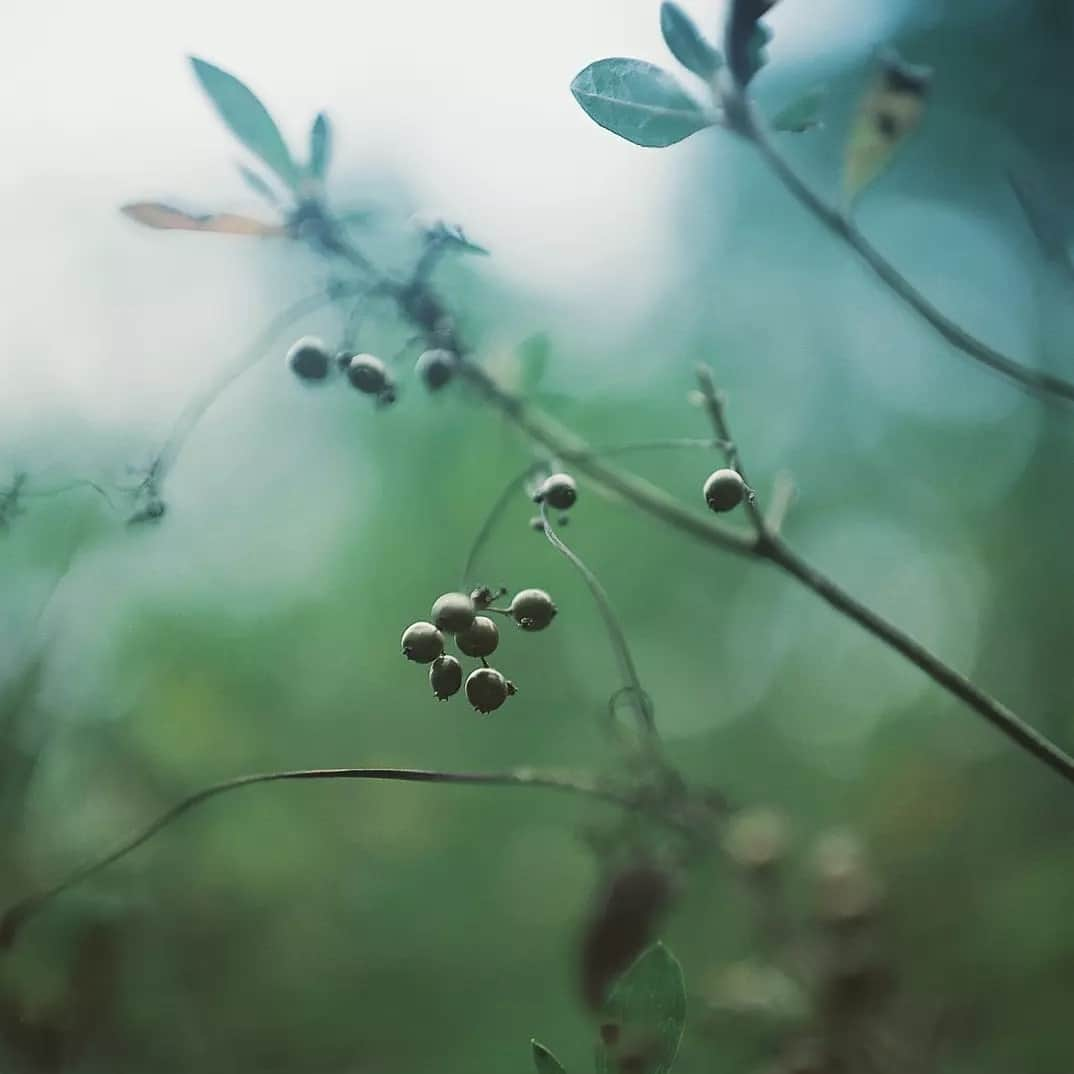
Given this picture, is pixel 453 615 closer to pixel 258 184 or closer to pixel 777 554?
pixel 777 554

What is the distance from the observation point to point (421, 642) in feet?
1.30

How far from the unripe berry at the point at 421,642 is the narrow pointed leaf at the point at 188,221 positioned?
22 cm

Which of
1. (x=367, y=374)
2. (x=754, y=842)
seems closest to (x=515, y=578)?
(x=754, y=842)

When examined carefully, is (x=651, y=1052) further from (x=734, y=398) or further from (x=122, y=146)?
(x=734, y=398)

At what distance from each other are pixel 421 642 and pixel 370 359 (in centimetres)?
15

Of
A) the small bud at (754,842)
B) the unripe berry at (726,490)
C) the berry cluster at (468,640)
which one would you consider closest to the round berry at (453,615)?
the berry cluster at (468,640)

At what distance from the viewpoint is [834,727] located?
3.89 feet

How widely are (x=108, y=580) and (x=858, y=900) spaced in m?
0.59

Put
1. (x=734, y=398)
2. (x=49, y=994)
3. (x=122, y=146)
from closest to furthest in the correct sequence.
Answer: (x=49, y=994) < (x=122, y=146) < (x=734, y=398)

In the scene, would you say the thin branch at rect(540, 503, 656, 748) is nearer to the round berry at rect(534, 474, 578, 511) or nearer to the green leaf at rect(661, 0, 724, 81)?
the round berry at rect(534, 474, 578, 511)

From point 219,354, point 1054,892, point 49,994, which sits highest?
point 219,354

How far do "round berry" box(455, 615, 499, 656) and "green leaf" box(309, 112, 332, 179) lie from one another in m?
0.25

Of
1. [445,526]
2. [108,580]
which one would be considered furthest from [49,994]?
[445,526]

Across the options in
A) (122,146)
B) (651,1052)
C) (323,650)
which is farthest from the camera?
(323,650)
